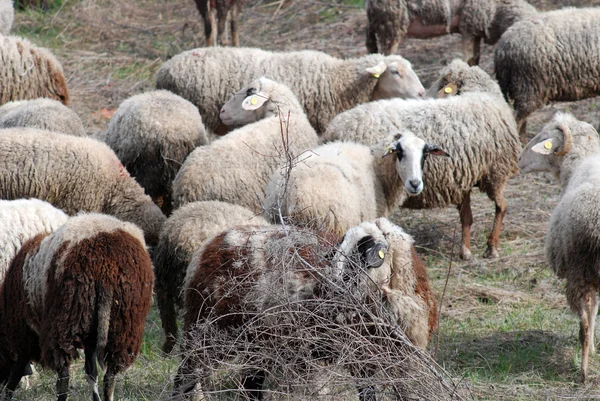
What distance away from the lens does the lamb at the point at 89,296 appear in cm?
438

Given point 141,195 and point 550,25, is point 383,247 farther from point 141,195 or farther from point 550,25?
point 550,25

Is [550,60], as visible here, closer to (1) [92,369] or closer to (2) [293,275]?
(2) [293,275]

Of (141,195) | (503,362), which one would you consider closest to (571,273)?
(503,362)

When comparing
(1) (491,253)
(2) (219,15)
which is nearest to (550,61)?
(1) (491,253)

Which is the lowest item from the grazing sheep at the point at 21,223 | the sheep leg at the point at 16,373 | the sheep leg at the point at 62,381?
the sheep leg at the point at 16,373

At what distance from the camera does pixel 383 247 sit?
Result: 4.23 metres

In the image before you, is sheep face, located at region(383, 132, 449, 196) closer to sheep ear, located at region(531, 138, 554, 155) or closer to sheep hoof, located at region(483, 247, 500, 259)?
sheep ear, located at region(531, 138, 554, 155)

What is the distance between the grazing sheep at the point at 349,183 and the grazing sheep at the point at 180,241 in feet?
0.85

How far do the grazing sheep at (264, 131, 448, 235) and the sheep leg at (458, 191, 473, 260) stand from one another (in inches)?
48.9

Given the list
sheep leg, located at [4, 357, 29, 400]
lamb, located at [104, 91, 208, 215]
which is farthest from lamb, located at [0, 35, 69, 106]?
sheep leg, located at [4, 357, 29, 400]

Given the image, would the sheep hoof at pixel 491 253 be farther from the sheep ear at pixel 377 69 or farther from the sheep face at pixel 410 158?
the sheep ear at pixel 377 69

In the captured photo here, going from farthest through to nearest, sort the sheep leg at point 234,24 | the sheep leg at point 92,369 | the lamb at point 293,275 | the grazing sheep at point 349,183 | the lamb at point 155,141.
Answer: the sheep leg at point 234,24, the lamb at point 155,141, the grazing sheep at point 349,183, the sheep leg at point 92,369, the lamb at point 293,275

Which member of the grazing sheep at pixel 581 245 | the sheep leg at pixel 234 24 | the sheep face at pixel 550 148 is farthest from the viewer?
the sheep leg at pixel 234 24

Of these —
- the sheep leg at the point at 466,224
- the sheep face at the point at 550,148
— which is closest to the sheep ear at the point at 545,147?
the sheep face at the point at 550,148
